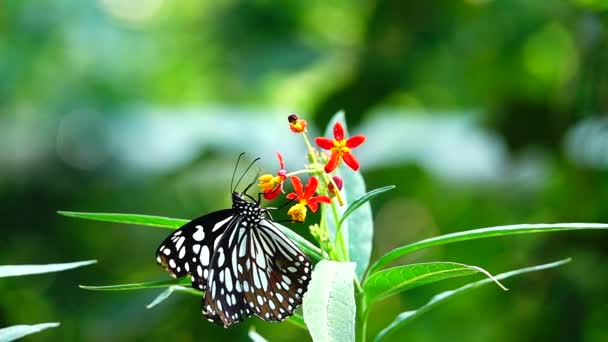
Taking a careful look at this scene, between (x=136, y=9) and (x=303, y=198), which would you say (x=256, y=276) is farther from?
(x=136, y=9)

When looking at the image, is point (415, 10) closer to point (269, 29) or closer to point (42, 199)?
point (269, 29)

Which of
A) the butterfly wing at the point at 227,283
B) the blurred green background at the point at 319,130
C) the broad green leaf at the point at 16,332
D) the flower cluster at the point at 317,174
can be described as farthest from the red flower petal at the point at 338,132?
the blurred green background at the point at 319,130

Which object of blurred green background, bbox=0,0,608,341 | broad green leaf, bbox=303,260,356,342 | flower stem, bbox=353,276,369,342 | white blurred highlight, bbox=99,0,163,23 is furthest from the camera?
white blurred highlight, bbox=99,0,163,23

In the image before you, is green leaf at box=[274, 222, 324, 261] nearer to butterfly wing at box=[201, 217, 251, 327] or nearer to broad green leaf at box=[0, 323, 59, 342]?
butterfly wing at box=[201, 217, 251, 327]

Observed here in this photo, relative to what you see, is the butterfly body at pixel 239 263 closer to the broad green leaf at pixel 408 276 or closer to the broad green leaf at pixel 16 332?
the broad green leaf at pixel 408 276

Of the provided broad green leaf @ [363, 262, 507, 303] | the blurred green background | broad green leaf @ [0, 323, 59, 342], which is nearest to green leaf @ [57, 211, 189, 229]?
broad green leaf @ [0, 323, 59, 342]

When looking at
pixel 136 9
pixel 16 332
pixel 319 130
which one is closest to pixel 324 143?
pixel 16 332

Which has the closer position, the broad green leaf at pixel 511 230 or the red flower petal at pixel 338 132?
the broad green leaf at pixel 511 230

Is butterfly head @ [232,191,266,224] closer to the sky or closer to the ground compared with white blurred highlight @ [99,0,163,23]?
closer to the ground
